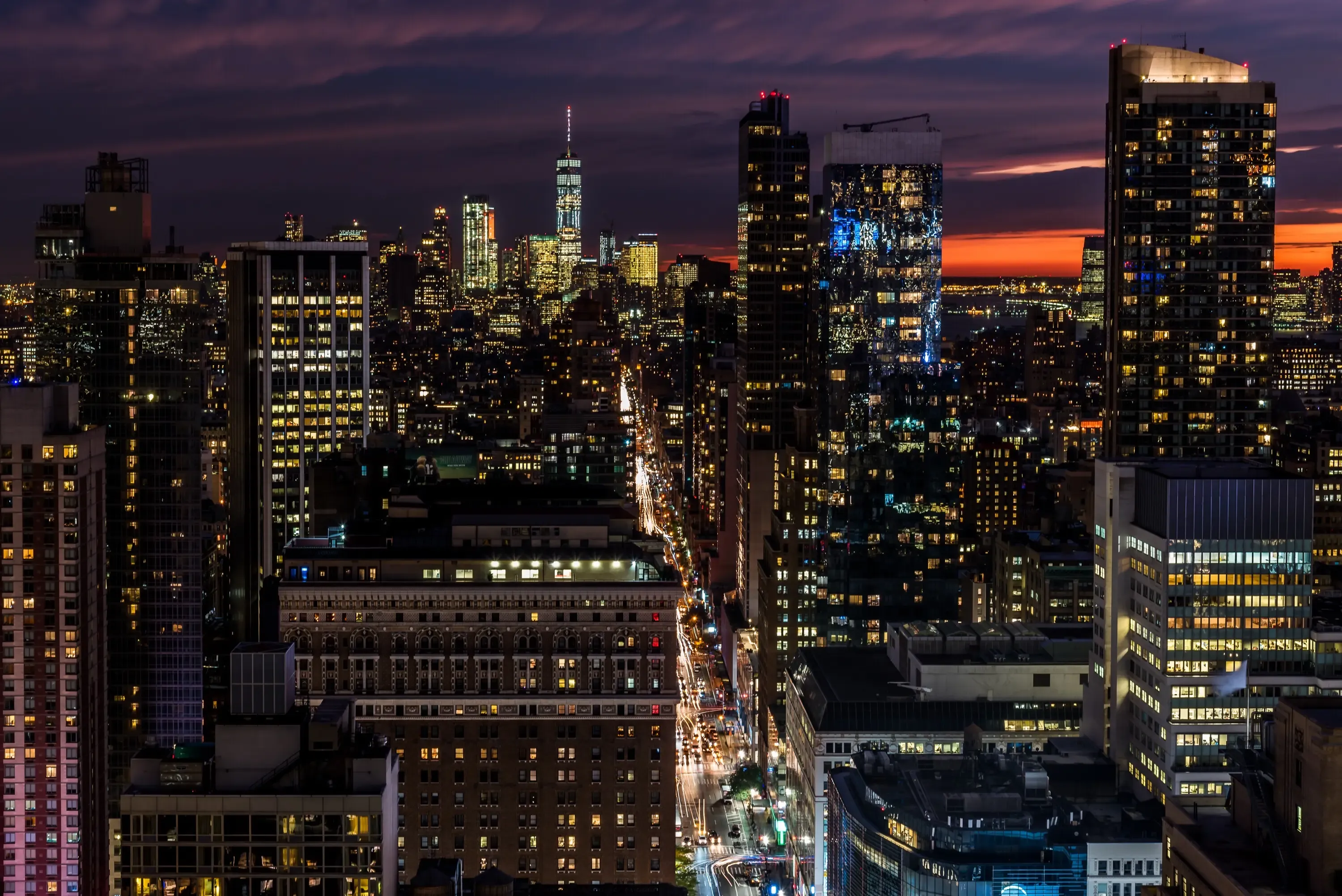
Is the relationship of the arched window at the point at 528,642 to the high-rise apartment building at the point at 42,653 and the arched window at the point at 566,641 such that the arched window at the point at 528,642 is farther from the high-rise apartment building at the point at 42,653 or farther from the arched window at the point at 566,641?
the high-rise apartment building at the point at 42,653

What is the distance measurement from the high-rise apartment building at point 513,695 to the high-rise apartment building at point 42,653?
17526mm

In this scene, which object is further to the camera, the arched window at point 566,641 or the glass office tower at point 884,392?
the glass office tower at point 884,392

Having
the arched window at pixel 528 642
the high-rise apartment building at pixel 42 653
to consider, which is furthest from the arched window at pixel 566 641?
the high-rise apartment building at pixel 42 653

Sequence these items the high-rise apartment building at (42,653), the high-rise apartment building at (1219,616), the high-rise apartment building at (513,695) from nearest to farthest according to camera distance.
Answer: the high-rise apartment building at (1219,616) → the high-rise apartment building at (513,695) → the high-rise apartment building at (42,653)

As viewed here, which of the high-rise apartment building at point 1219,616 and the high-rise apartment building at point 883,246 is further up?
the high-rise apartment building at point 883,246

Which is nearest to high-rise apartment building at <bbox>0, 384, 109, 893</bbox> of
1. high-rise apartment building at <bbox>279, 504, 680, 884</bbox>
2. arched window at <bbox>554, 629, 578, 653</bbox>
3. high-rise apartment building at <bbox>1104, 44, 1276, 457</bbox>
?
high-rise apartment building at <bbox>279, 504, 680, 884</bbox>

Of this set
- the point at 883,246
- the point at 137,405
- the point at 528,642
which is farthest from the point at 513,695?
the point at 883,246

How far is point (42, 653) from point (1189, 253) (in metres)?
106

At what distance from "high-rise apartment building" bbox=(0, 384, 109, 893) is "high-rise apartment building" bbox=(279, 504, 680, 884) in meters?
17.5

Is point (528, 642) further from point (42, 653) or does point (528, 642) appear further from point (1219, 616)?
point (1219, 616)

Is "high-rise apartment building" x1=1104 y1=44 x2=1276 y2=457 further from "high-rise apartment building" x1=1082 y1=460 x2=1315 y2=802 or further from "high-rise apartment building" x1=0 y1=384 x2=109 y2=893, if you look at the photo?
"high-rise apartment building" x1=0 y1=384 x2=109 y2=893

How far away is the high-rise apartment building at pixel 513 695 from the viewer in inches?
4154

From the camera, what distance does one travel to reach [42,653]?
377 feet

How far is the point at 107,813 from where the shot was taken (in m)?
121
